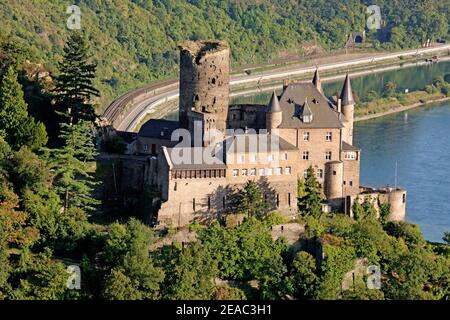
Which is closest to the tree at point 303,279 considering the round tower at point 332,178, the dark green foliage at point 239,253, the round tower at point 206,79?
the dark green foliage at point 239,253

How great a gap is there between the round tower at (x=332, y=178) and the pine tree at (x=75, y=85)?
875 cm

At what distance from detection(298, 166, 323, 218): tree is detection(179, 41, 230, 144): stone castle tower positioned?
11.4ft

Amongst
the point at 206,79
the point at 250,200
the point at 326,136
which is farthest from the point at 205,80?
the point at 250,200

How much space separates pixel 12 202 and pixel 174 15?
57.0 m

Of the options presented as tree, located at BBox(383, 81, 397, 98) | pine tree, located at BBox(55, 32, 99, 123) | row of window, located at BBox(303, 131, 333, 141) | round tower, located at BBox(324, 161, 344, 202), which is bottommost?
round tower, located at BBox(324, 161, 344, 202)

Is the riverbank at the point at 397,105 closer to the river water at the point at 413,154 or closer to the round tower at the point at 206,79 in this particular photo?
the river water at the point at 413,154

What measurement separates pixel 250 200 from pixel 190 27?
55.1 metres

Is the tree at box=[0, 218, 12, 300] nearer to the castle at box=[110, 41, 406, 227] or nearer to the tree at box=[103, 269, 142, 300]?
the tree at box=[103, 269, 142, 300]

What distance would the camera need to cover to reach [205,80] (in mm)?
42875

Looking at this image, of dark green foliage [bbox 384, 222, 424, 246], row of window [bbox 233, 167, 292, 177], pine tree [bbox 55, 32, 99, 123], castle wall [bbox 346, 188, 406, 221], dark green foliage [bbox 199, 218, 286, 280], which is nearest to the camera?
dark green foliage [bbox 199, 218, 286, 280]

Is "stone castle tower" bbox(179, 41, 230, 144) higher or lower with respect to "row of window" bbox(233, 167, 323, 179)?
higher

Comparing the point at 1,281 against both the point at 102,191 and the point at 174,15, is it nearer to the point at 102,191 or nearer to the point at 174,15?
the point at 102,191

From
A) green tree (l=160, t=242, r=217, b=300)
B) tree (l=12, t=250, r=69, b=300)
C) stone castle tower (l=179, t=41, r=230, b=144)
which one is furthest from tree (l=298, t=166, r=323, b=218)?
tree (l=12, t=250, r=69, b=300)

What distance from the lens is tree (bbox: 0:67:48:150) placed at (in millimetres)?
43000
